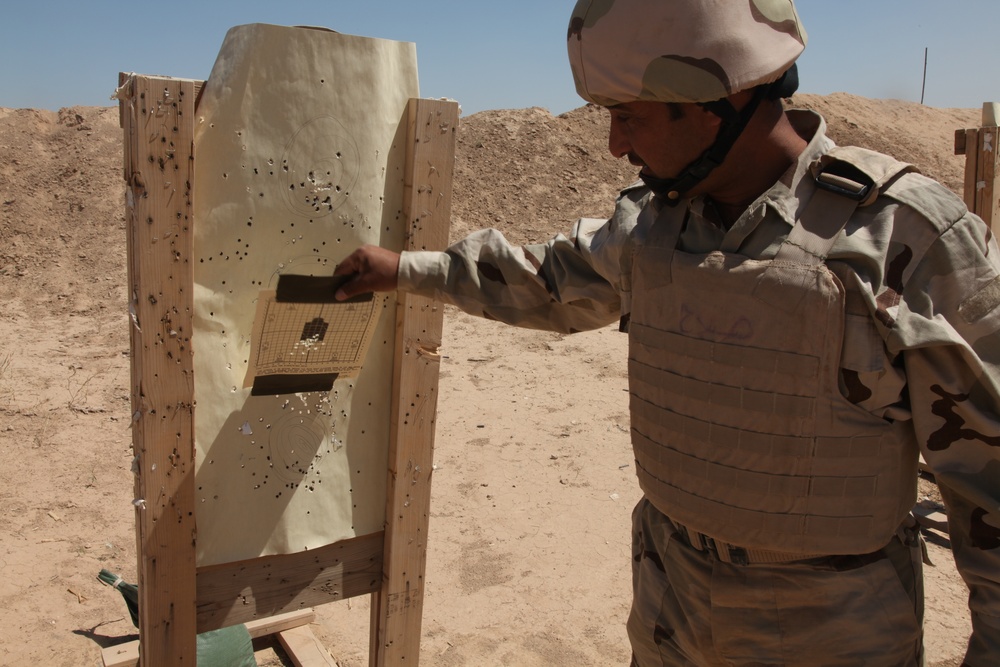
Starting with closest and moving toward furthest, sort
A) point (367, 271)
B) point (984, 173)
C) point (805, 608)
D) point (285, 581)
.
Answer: point (805, 608) → point (367, 271) → point (285, 581) → point (984, 173)

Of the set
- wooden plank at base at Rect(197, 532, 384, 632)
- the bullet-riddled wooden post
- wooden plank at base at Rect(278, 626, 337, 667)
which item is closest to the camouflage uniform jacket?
wooden plank at base at Rect(197, 532, 384, 632)

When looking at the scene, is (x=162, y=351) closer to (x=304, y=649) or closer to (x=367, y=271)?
(x=367, y=271)

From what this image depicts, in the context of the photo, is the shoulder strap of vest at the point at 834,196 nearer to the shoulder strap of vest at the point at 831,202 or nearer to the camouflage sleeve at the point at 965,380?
the shoulder strap of vest at the point at 831,202

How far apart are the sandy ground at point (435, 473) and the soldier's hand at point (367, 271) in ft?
6.18

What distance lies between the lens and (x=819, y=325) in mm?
1328

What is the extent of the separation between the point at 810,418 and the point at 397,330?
1.15 metres

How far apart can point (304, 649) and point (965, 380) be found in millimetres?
2756

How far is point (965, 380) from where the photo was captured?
1232 millimetres

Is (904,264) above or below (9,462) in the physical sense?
above

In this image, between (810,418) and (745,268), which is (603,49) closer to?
(745,268)

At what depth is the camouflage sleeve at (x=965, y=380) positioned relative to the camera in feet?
4.00

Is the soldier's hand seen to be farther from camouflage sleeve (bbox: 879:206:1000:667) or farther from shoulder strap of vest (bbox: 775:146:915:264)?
camouflage sleeve (bbox: 879:206:1000:667)

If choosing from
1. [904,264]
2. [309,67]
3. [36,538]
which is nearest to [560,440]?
[36,538]

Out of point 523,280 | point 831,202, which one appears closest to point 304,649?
point 523,280
